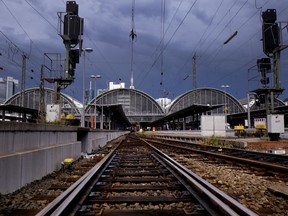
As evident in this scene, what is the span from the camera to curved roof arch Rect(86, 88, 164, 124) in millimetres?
119062

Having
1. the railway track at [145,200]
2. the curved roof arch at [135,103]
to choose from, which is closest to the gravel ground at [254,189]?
the railway track at [145,200]

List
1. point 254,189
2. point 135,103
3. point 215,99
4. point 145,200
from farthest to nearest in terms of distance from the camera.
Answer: point 215,99 < point 135,103 < point 254,189 < point 145,200

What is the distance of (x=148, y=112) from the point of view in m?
122

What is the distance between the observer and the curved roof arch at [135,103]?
4688 inches

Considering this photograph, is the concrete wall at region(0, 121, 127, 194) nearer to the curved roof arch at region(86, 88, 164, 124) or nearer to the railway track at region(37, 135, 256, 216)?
the railway track at region(37, 135, 256, 216)

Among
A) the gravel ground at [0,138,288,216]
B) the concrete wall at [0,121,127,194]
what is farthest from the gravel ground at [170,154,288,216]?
the concrete wall at [0,121,127,194]

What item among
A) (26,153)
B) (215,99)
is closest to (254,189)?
(26,153)

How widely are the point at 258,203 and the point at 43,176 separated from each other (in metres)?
5.63

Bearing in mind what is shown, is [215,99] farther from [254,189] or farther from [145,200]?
[145,200]

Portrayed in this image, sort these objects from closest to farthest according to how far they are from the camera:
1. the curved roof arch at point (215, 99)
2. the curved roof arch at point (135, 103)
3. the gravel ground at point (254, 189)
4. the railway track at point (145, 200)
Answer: the railway track at point (145, 200) < the gravel ground at point (254, 189) < the curved roof arch at point (135, 103) < the curved roof arch at point (215, 99)

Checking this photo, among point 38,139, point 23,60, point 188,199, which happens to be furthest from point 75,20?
point 188,199

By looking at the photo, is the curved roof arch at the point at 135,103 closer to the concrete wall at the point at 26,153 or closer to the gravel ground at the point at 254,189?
the concrete wall at the point at 26,153

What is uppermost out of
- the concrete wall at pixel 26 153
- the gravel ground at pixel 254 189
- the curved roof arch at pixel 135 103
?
the curved roof arch at pixel 135 103

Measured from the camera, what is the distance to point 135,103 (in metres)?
121
